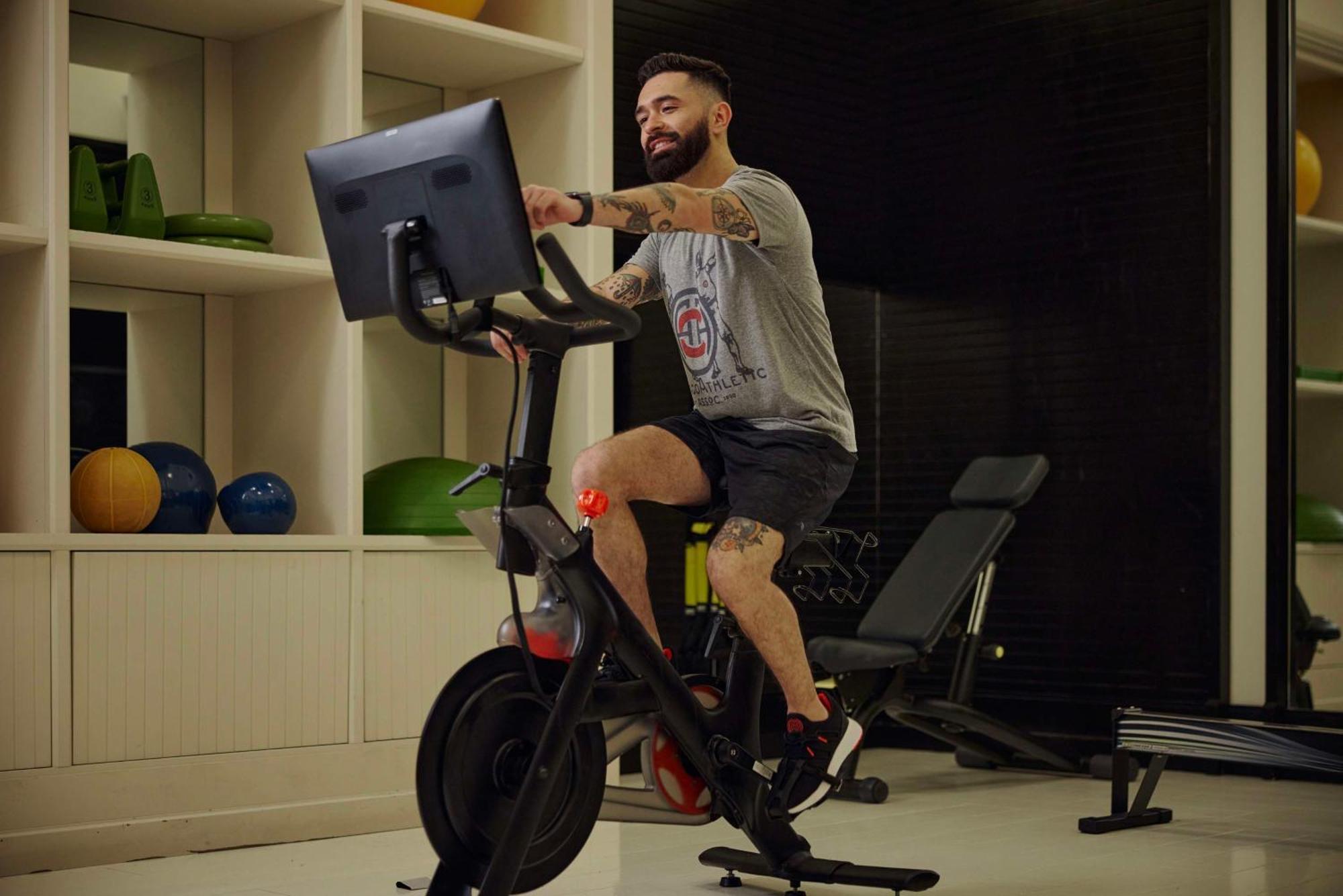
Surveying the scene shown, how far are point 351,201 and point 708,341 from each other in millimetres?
818

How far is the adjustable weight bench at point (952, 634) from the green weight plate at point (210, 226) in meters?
1.94

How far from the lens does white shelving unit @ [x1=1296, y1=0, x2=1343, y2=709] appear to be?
476 centimetres

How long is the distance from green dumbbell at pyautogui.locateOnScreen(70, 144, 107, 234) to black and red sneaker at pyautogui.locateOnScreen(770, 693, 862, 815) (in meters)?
2.03

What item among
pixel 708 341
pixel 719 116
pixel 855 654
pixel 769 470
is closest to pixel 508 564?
pixel 769 470

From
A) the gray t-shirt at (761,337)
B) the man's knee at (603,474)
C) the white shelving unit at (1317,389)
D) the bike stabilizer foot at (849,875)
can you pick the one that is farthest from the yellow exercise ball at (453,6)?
the white shelving unit at (1317,389)

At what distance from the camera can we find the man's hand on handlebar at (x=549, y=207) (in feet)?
7.68

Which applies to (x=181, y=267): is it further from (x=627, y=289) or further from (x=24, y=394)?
(x=627, y=289)

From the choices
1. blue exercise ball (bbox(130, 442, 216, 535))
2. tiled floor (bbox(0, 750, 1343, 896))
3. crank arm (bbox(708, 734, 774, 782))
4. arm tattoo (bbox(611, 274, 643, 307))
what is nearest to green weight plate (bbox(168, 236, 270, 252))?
blue exercise ball (bbox(130, 442, 216, 535))

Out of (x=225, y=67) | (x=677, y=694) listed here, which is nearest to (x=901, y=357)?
(x=225, y=67)

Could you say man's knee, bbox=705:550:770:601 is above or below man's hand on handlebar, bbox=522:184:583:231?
below

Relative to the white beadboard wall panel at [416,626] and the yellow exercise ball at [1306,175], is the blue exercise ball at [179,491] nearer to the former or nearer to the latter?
the white beadboard wall panel at [416,626]

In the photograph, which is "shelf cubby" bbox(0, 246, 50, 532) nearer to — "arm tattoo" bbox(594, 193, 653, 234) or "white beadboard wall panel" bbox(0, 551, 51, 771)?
"white beadboard wall panel" bbox(0, 551, 51, 771)

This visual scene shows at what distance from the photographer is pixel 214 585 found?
12.2 ft

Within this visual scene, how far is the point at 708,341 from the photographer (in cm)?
303
